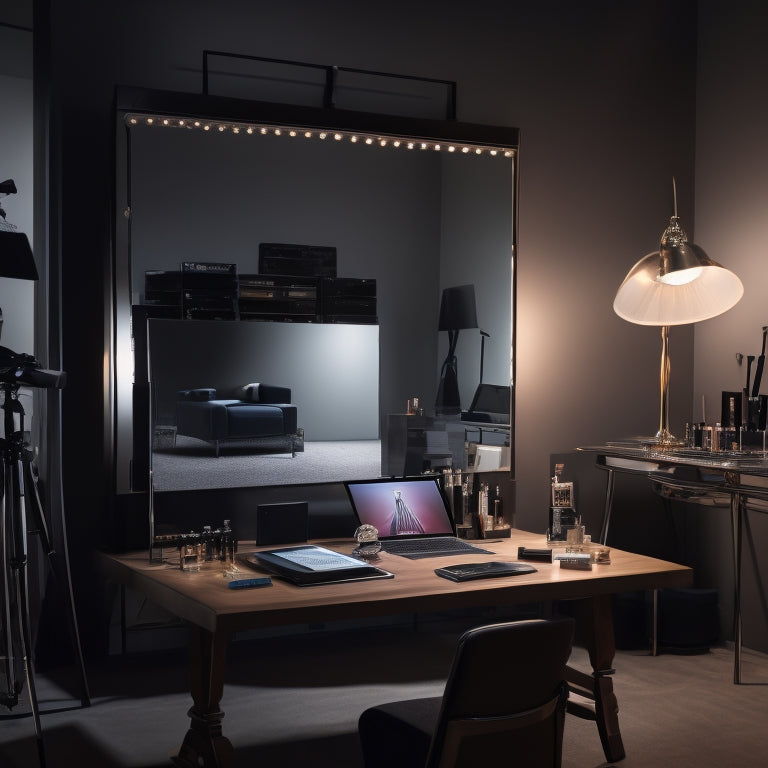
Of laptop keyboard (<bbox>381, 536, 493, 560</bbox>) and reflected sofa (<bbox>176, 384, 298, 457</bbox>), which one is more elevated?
reflected sofa (<bbox>176, 384, 298, 457</bbox>)

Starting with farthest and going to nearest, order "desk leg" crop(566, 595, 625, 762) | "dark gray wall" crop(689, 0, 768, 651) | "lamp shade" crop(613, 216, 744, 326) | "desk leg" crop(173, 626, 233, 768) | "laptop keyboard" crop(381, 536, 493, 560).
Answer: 1. "dark gray wall" crop(689, 0, 768, 651)
2. "lamp shade" crop(613, 216, 744, 326)
3. "laptop keyboard" crop(381, 536, 493, 560)
4. "desk leg" crop(566, 595, 625, 762)
5. "desk leg" crop(173, 626, 233, 768)

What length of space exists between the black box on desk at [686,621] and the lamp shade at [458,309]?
139cm

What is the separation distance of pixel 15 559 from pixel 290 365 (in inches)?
46.1

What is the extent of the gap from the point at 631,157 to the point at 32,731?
10.8ft

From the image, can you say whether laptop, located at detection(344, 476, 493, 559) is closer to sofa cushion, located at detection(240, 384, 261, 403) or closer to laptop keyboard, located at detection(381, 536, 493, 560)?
laptop keyboard, located at detection(381, 536, 493, 560)

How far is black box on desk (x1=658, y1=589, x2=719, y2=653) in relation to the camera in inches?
158

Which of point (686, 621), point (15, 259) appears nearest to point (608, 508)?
point (686, 621)

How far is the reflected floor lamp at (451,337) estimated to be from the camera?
149 inches

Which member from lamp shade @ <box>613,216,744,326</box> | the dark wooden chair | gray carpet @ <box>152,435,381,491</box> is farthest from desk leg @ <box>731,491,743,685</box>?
the dark wooden chair

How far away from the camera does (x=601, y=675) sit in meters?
3.01

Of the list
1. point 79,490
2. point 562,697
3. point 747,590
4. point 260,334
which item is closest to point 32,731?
point 79,490

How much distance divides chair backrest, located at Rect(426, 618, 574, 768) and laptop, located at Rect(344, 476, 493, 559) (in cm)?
110

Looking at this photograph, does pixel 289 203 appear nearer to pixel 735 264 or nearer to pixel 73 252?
pixel 73 252

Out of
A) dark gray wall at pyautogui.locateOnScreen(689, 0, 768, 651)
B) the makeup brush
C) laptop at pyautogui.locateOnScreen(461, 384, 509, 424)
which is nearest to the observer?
laptop at pyautogui.locateOnScreen(461, 384, 509, 424)
